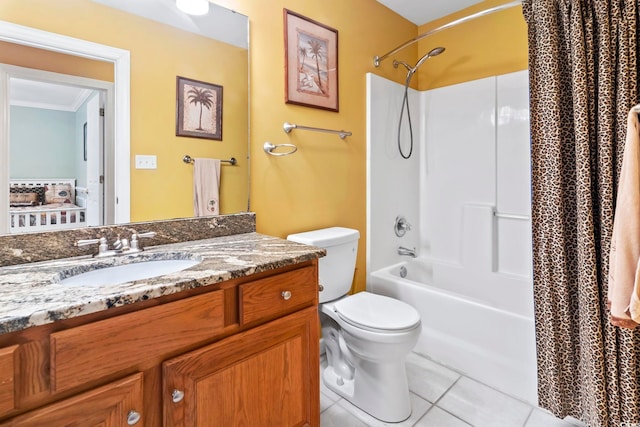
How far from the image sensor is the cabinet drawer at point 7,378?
617 millimetres

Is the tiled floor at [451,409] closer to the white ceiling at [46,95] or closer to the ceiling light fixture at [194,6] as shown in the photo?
the white ceiling at [46,95]

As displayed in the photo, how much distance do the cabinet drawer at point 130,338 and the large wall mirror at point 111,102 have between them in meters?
0.64

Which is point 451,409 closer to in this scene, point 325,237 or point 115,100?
point 325,237

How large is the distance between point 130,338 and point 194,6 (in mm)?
1407

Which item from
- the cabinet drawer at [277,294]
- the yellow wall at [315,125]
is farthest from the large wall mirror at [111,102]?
the cabinet drawer at [277,294]

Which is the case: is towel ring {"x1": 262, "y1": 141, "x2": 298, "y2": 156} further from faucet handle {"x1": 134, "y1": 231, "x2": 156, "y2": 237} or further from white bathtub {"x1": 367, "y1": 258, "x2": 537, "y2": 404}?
white bathtub {"x1": 367, "y1": 258, "x2": 537, "y2": 404}

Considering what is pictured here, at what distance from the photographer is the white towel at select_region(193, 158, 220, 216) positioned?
4.87 feet

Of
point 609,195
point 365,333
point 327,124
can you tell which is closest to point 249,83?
point 327,124

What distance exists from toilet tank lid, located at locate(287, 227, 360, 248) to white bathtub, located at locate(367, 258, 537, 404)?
57 cm

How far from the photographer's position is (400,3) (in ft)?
7.77

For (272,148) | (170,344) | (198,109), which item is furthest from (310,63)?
(170,344)

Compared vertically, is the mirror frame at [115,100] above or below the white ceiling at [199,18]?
below

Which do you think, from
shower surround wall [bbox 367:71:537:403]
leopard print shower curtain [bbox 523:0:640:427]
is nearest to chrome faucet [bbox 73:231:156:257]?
shower surround wall [bbox 367:71:537:403]

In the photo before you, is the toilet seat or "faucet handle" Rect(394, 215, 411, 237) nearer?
the toilet seat
